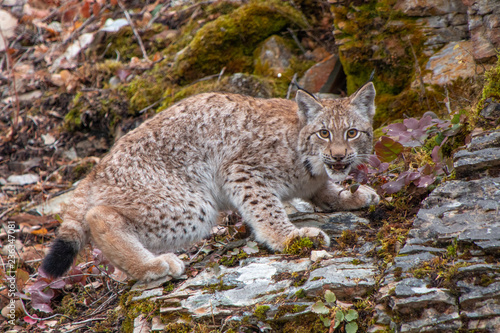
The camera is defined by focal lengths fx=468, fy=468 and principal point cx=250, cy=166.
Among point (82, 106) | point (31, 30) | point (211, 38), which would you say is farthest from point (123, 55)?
point (31, 30)

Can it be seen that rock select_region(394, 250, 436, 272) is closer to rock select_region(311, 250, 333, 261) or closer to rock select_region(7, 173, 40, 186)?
rock select_region(311, 250, 333, 261)

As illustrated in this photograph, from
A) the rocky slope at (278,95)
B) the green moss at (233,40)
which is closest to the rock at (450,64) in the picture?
the rocky slope at (278,95)

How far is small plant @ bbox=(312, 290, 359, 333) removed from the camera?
9.77 ft

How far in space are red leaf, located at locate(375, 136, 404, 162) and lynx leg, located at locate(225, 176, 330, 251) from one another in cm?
87

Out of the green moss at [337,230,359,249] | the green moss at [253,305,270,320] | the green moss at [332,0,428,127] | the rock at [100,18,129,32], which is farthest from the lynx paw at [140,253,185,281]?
the rock at [100,18,129,32]

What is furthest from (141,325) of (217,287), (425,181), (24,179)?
(24,179)

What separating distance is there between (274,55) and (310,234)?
14.2 feet

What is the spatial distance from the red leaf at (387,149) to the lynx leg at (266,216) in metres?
0.87

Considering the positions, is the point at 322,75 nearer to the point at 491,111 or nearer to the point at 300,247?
the point at 491,111

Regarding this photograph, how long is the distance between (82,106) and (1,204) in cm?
209

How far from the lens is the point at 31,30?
10406 mm

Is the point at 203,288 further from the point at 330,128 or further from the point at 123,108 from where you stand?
the point at 123,108

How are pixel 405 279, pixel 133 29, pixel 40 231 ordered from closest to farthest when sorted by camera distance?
pixel 405 279 → pixel 40 231 → pixel 133 29

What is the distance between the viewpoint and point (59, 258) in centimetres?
407
